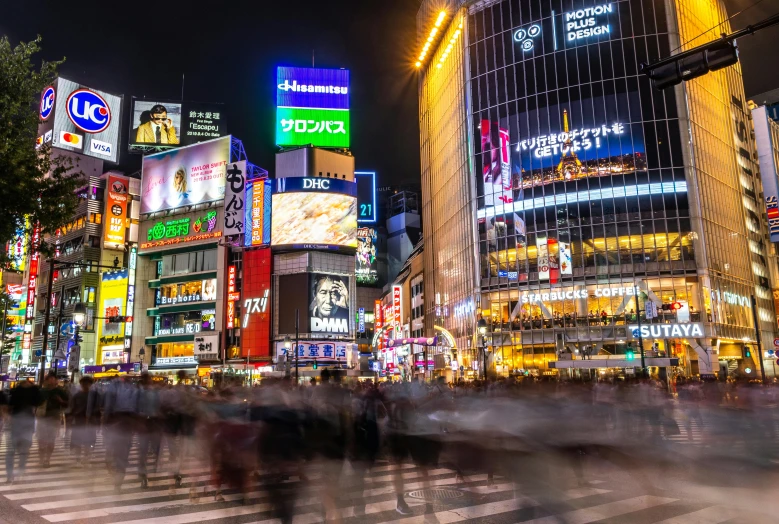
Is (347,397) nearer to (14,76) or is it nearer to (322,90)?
(14,76)

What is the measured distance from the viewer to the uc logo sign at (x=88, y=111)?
206 ft

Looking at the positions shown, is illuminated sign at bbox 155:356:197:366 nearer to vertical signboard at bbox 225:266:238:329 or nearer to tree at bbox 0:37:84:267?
vertical signboard at bbox 225:266:238:329

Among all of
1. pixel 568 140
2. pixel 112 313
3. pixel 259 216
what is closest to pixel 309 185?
pixel 259 216

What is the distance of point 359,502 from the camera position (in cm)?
953

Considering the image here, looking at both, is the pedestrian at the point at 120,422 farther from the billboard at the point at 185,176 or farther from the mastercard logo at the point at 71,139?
the mastercard logo at the point at 71,139

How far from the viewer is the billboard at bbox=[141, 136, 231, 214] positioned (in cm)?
7081

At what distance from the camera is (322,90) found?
73625 millimetres

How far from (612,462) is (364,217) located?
280 ft

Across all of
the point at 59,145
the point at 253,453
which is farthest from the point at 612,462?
the point at 59,145

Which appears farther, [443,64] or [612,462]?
[443,64]

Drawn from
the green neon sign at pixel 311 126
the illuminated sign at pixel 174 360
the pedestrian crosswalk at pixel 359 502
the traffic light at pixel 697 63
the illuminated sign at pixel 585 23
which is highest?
the illuminated sign at pixel 585 23

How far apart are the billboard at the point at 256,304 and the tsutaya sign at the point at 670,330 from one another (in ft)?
118

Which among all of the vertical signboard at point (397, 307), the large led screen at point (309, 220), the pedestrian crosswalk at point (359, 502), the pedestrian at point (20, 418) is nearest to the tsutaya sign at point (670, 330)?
the large led screen at point (309, 220)

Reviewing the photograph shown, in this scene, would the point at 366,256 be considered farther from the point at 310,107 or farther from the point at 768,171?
the point at 768,171
